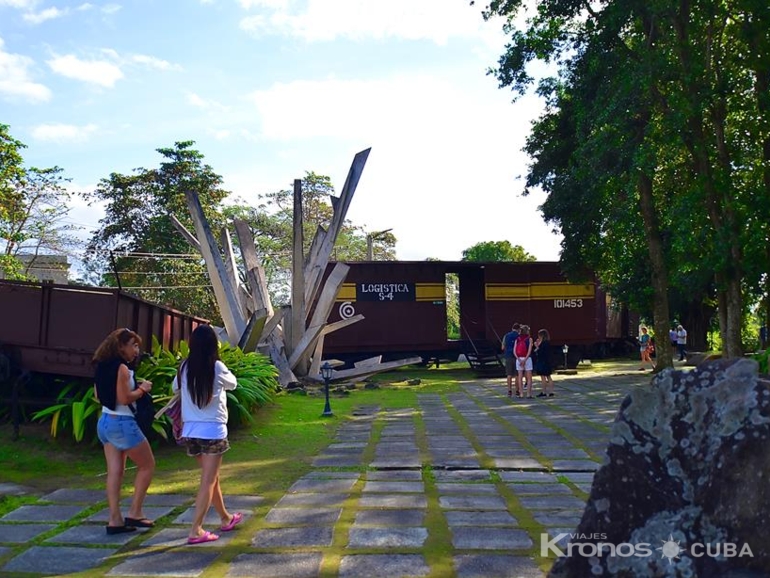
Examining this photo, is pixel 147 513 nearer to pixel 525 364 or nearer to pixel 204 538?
pixel 204 538

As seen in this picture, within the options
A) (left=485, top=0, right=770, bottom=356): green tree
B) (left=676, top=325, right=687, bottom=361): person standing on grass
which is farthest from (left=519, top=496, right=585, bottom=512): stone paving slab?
(left=676, top=325, right=687, bottom=361): person standing on grass

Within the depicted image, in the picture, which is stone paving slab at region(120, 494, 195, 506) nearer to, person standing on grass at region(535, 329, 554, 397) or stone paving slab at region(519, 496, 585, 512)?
stone paving slab at region(519, 496, 585, 512)

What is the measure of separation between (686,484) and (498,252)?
45.5 m

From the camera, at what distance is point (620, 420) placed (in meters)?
2.73

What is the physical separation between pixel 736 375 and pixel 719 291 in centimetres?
1273

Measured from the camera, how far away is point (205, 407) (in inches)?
169

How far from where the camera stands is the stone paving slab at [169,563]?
3.65 m

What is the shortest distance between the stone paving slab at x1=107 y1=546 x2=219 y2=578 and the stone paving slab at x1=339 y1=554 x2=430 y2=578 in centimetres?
79

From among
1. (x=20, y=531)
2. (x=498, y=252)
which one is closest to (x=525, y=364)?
(x=20, y=531)

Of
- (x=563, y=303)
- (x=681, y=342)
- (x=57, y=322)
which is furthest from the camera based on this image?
(x=681, y=342)

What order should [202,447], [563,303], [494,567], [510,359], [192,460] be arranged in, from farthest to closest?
[563,303] → [510,359] → [192,460] → [202,447] → [494,567]

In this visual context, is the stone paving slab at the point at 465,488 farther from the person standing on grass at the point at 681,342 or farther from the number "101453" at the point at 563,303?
the person standing on grass at the point at 681,342

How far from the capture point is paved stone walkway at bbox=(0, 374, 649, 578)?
3.76 meters

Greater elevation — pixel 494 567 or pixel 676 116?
pixel 676 116
